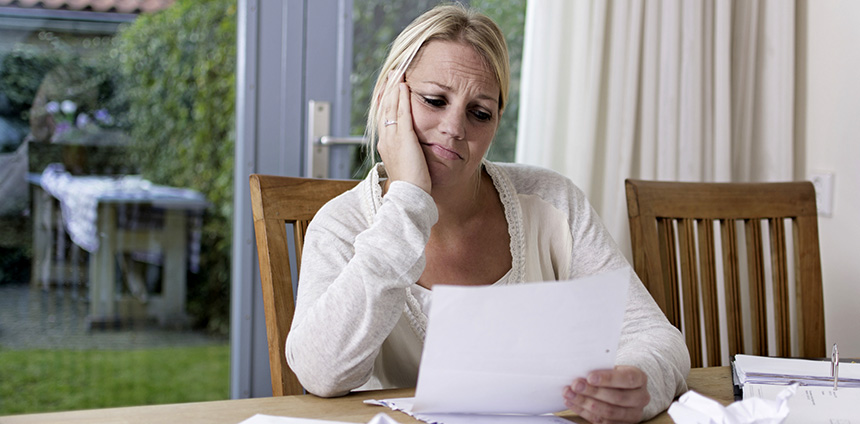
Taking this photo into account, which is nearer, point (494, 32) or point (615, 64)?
point (494, 32)

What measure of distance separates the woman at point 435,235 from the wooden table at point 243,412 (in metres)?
0.03

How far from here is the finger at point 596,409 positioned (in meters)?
0.87

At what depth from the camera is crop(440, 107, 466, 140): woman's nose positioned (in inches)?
48.8

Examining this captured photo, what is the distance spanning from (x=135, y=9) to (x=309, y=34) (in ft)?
1.43

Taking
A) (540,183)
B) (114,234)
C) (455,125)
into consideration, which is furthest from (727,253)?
(114,234)

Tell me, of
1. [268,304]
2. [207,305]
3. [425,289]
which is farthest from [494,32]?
[207,305]

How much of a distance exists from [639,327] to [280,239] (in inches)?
23.3

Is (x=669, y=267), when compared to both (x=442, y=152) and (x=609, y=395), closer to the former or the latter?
(x=442, y=152)

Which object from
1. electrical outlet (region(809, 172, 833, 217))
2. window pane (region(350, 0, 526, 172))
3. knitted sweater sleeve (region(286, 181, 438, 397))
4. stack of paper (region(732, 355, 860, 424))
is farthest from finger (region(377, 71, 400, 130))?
electrical outlet (region(809, 172, 833, 217))

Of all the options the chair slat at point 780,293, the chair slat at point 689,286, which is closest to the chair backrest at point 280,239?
the chair slat at point 689,286

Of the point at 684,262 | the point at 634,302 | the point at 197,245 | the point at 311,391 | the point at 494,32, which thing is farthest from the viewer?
the point at 197,245

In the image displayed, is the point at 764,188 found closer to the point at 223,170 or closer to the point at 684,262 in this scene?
the point at 684,262

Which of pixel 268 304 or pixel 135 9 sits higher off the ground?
pixel 135 9

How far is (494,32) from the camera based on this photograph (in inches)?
52.4
